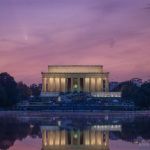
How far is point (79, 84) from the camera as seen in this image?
12088cm

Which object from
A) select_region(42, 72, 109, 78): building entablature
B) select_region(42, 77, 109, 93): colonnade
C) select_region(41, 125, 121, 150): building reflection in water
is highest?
Answer: select_region(42, 72, 109, 78): building entablature

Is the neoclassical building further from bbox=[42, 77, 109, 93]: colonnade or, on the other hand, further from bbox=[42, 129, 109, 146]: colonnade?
bbox=[42, 129, 109, 146]: colonnade

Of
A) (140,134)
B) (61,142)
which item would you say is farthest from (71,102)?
(61,142)

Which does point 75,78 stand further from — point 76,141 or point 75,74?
point 76,141

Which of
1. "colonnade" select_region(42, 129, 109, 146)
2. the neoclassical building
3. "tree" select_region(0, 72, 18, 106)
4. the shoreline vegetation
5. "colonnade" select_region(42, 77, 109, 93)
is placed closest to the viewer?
"colonnade" select_region(42, 129, 109, 146)

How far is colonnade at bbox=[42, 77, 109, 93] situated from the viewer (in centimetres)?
12062

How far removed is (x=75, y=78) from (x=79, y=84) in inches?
62.3

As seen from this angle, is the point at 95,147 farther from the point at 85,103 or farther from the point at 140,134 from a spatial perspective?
the point at 85,103

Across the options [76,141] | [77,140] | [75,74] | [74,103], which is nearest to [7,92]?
[74,103]

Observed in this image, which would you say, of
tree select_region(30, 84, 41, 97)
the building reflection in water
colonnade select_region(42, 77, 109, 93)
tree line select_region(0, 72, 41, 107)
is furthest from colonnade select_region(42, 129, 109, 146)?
tree select_region(30, 84, 41, 97)

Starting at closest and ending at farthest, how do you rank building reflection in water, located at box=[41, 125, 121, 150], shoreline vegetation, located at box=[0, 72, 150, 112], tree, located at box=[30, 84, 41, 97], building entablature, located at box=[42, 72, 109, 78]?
building reflection in water, located at box=[41, 125, 121, 150]
shoreline vegetation, located at box=[0, 72, 150, 112]
building entablature, located at box=[42, 72, 109, 78]
tree, located at box=[30, 84, 41, 97]

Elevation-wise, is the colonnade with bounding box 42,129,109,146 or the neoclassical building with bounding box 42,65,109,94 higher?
the neoclassical building with bounding box 42,65,109,94

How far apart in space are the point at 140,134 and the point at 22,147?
32.8 ft

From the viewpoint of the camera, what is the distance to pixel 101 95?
11506 cm
